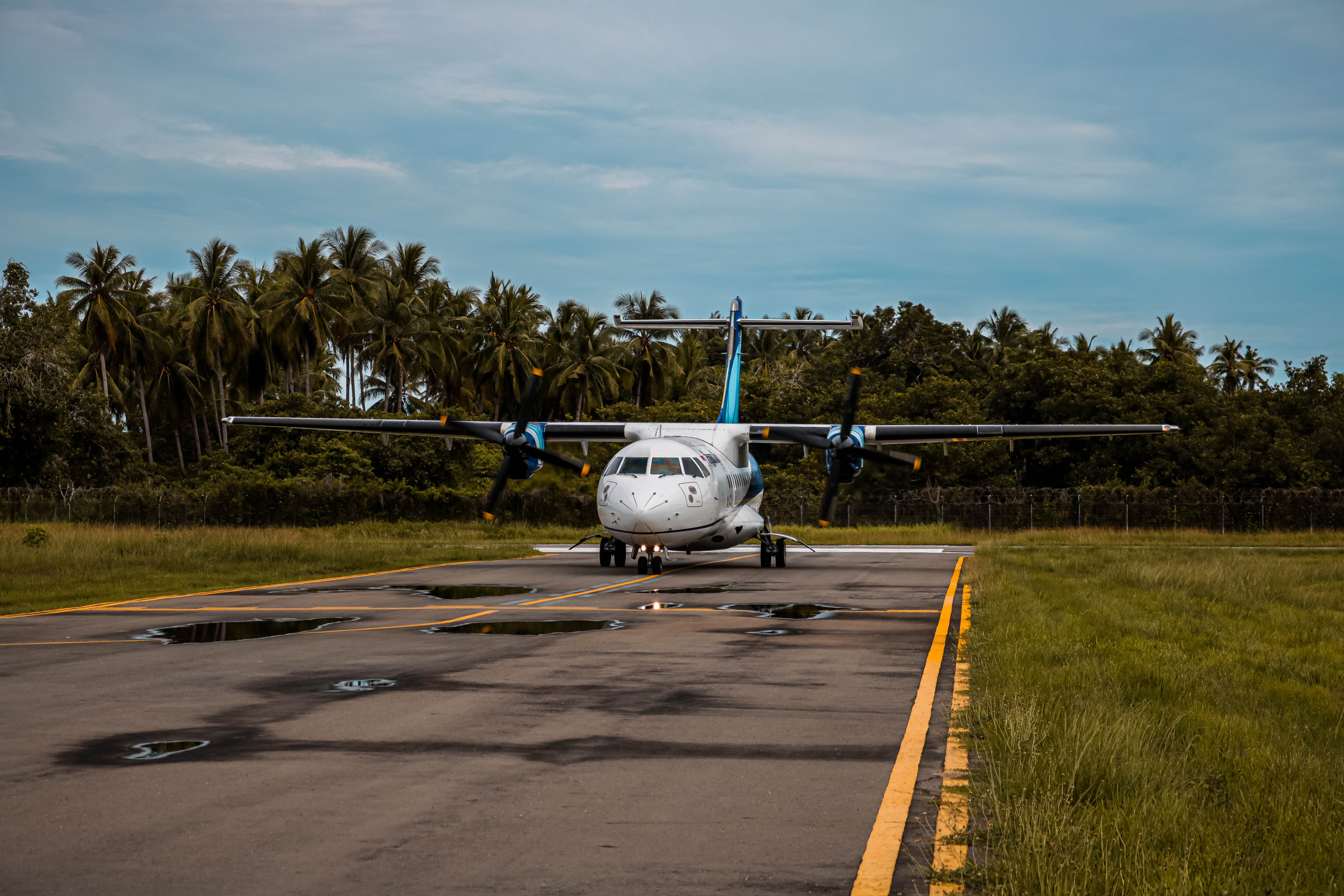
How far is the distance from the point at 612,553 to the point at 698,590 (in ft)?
21.9

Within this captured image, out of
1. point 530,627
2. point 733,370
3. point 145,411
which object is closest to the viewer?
point 530,627

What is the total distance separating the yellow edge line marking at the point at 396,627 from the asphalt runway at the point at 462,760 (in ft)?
0.34

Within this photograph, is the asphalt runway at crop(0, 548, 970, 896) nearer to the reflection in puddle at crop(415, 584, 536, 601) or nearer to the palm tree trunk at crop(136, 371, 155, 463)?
the reflection in puddle at crop(415, 584, 536, 601)

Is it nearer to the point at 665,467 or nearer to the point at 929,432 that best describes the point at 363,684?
the point at 665,467

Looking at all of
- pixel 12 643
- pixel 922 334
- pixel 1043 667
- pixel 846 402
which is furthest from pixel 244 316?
pixel 1043 667

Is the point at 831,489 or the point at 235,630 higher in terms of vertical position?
the point at 831,489

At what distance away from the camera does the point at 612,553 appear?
25828mm

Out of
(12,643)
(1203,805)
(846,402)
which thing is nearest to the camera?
(1203,805)

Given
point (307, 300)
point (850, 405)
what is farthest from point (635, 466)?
point (307, 300)

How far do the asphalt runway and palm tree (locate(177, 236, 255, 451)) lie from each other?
55884mm

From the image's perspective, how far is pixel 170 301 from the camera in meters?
77.7

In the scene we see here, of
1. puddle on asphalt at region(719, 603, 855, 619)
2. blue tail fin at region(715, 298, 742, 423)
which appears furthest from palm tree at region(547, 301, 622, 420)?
puddle on asphalt at region(719, 603, 855, 619)

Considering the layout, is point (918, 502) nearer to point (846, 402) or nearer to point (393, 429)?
point (846, 402)

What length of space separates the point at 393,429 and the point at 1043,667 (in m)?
22.1
